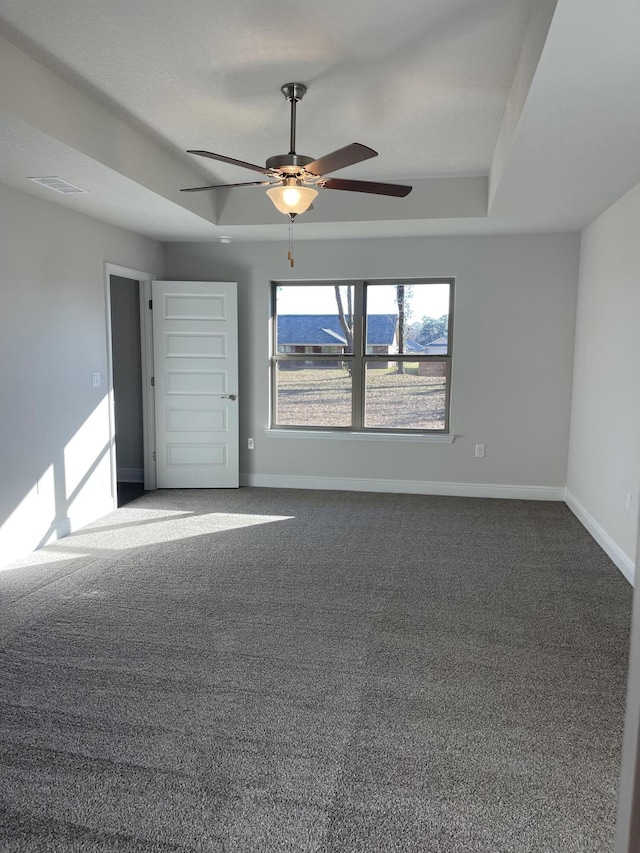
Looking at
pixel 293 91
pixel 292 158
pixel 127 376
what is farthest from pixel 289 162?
pixel 127 376

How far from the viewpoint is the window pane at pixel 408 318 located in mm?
5797

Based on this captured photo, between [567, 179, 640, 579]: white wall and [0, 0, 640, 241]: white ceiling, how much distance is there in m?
0.36

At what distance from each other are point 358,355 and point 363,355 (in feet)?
0.16

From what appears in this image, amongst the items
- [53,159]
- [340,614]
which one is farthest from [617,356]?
[53,159]

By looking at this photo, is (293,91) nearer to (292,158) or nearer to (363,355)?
(292,158)

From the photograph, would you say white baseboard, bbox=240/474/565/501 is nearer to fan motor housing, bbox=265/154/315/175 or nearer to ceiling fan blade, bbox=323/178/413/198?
ceiling fan blade, bbox=323/178/413/198

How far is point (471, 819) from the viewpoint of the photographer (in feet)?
6.02

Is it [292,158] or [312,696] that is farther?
[292,158]

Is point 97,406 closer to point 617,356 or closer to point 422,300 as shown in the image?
point 422,300

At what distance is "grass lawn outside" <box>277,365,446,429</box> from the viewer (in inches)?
233

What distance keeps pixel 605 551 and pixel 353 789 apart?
2.97m

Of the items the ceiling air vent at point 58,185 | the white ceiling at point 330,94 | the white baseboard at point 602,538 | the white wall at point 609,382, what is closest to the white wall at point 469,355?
the white wall at point 609,382

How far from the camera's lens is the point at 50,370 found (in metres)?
4.40

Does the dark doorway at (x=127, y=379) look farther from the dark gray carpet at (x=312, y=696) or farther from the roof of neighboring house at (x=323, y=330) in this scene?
the dark gray carpet at (x=312, y=696)
